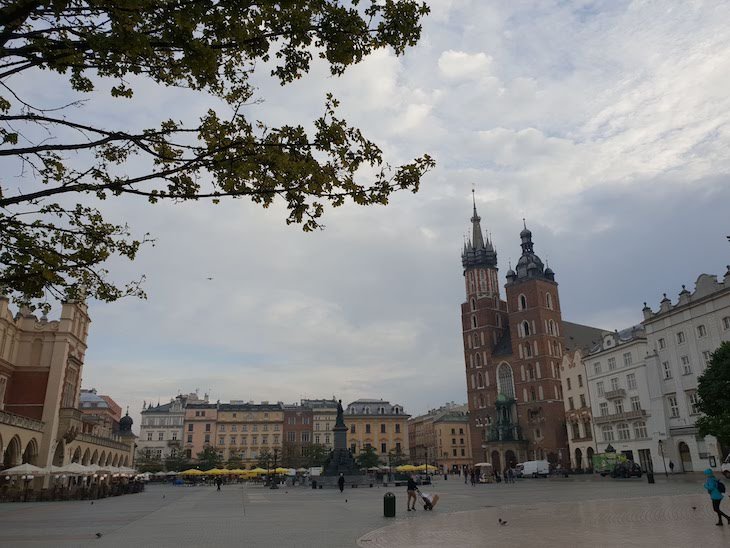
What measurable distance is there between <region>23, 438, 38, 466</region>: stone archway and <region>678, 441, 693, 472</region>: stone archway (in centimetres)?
5574

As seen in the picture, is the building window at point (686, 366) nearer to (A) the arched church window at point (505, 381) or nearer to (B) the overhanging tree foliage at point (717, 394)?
(B) the overhanging tree foliage at point (717, 394)

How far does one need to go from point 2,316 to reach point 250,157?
1914 inches

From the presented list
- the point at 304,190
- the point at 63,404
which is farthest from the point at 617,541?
the point at 63,404

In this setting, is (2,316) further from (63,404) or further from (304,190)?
(304,190)

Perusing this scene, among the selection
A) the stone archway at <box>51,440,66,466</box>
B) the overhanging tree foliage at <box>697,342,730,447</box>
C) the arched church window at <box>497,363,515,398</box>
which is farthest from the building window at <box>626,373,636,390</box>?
the stone archway at <box>51,440,66,466</box>

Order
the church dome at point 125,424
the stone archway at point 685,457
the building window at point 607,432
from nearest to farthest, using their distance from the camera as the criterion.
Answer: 1. the stone archway at point 685,457
2. the building window at point 607,432
3. the church dome at point 125,424

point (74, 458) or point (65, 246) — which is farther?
point (74, 458)

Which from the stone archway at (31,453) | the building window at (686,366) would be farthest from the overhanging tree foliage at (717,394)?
the stone archway at (31,453)

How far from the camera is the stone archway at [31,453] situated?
46.3 m

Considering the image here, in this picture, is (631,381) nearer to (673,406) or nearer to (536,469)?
(673,406)

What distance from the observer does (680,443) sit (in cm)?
5162

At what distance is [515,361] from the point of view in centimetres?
8812

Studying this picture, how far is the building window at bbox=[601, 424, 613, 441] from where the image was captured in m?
62.2

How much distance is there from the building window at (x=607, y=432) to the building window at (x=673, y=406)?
392 inches
